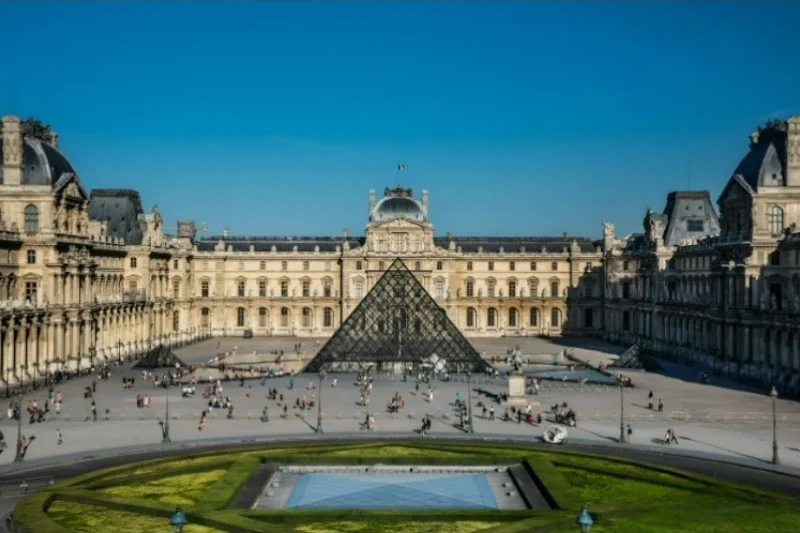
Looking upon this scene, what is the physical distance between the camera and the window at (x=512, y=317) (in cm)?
10669

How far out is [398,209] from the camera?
105500mm

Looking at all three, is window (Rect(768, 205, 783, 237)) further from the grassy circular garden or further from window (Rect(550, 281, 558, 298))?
window (Rect(550, 281, 558, 298))

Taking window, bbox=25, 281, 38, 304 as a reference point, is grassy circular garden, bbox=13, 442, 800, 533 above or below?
below

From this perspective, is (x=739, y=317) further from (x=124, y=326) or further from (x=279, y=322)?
(x=279, y=322)

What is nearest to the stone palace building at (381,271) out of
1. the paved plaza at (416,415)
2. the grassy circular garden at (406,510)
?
the paved plaza at (416,415)

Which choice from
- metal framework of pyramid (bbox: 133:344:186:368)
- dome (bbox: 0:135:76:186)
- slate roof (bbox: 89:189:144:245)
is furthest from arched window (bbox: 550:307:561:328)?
dome (bbox: 0:135:76:186)

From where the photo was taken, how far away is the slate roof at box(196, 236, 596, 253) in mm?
108875

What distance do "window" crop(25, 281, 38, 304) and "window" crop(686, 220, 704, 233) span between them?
190ft

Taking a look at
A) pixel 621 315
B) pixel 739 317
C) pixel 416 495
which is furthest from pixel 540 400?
pixel 621 315

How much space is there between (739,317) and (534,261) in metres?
42.1

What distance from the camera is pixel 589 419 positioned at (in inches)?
1875

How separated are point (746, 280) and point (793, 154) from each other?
913 cm

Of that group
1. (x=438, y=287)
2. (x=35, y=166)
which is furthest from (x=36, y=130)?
(x=438, y=287)

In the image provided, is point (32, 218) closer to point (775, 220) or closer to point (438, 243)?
point (775, 220)
